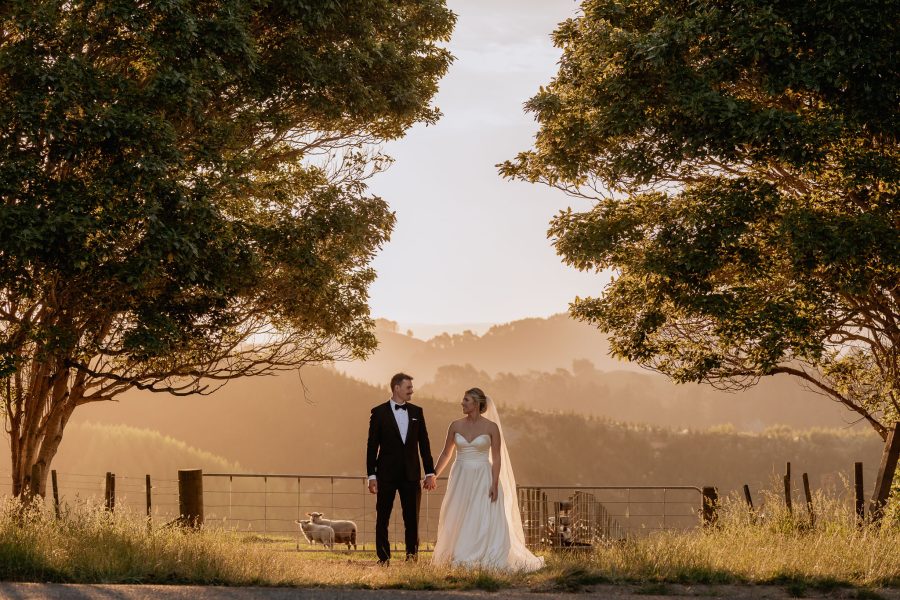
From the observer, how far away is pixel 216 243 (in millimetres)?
13273

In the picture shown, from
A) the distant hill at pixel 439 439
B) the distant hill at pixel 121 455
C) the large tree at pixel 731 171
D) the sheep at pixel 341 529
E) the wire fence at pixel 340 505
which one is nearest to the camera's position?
the large tree at pixel 731 171

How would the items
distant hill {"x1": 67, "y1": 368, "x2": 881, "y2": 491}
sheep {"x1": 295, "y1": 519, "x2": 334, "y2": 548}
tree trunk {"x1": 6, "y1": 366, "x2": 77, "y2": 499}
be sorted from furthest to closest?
distant hill {"x1": 67, "y1": 368, "x2": 881, "y2": 491} < sheep {"x1": 295, "y1": 519, "x2": 334, "y2": 548} < tree trunk {"x1": 6, "y1": 366, "x2": 77, "y2": 499}

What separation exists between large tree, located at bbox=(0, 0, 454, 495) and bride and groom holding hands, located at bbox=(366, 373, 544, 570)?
3.57m

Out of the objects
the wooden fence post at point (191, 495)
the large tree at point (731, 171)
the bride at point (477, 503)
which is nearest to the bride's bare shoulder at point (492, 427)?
the bride at point (477, 503)

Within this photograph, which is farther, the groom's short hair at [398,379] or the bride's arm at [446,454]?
the bride's arm at [446,454]

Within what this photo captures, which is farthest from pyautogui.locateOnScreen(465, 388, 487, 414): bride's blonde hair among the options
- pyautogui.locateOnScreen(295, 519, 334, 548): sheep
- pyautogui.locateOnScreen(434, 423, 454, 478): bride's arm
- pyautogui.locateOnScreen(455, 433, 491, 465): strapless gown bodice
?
pyautogui.locateOnScreen(295, 519, 334, 548): sheep

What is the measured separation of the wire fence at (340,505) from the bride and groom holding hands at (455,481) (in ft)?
5.64

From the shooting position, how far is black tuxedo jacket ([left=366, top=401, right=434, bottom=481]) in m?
11.4

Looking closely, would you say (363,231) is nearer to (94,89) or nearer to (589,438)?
(94,89)

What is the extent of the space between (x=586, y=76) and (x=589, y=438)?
111m

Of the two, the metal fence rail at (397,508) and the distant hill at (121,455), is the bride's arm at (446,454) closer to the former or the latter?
the metal fence rail at (397,508)

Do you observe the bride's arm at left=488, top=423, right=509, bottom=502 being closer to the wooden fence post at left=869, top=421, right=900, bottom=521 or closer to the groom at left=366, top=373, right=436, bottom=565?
the groom at left=366, top=373, right=436, bottom=565

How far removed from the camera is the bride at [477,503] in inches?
452

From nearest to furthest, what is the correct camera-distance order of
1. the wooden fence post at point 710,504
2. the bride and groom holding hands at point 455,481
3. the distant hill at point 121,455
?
the bride and groom holding hands at point 455,481 < the wooden fence post at point 710,504 < the distant hill at point 121,455
